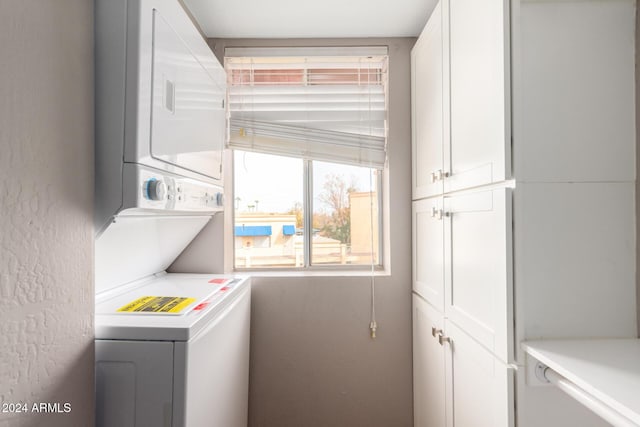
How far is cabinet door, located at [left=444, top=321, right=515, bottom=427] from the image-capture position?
3.28 feet

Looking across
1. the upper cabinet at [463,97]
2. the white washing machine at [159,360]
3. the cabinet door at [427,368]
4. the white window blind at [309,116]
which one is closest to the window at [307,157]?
the white window blind at [309,116]

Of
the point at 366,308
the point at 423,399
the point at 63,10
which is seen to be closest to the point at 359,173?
the point at 366,308

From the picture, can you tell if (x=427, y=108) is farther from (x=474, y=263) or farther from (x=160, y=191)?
(x=160, y=191)

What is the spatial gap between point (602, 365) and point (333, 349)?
53.4 inches

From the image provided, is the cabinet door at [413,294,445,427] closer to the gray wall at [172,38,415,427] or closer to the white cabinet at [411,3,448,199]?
the gray wall at [172,38,415,427]

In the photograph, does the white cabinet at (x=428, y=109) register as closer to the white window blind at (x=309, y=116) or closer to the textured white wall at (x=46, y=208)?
the white window blind at (x=309, y=116)

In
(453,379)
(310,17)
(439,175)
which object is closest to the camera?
(453,379)

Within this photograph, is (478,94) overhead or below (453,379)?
overhead

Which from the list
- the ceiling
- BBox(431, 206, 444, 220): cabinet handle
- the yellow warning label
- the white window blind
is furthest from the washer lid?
the ceiling

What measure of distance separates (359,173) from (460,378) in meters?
1.22

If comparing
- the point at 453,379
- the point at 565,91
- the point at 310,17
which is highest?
the point at 310,17

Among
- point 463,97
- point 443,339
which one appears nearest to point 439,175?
point 463,97

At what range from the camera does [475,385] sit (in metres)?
1.19

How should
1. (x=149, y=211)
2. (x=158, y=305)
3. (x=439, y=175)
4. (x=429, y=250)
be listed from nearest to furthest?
(x=149, y=211), (x=158, y=305), (x=439, y=175), (x=429, y=250)
